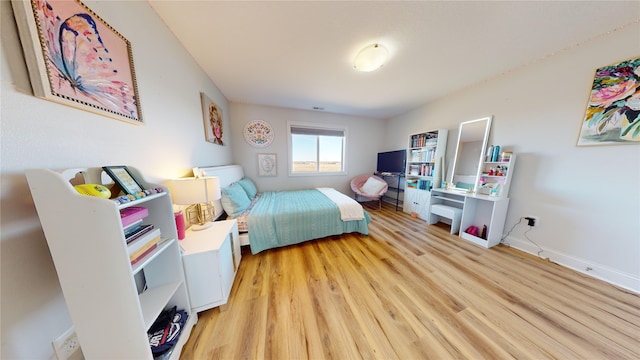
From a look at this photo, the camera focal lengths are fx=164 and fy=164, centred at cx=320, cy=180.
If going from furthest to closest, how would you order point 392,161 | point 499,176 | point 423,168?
point 392,161 → point 423,168 → point 499,176

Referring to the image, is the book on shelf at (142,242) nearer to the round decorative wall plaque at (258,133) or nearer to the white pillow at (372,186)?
the round decorative wall plaque at (258,133)

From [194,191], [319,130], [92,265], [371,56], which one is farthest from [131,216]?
[319,130]

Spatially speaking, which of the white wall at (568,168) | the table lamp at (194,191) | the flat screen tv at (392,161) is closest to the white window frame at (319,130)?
the flat screen tv at (392,161)

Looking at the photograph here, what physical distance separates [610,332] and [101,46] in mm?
3724

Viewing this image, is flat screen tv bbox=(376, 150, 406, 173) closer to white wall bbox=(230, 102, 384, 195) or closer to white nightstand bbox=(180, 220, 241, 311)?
white wall bbox=(230, 102, 384, 195)

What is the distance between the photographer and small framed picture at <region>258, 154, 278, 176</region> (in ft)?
11.6

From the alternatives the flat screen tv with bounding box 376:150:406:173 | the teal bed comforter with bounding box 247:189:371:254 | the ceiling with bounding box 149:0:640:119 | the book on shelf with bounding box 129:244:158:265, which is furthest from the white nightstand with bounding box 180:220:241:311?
the flat screen tv with bounding box 376:150:406:173

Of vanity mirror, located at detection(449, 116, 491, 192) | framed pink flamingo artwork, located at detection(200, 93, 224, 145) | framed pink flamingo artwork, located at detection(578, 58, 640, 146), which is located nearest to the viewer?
framed pink flamingo artwork, located at detection(578, 58, 640, 146)

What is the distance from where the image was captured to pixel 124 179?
89 centimetres

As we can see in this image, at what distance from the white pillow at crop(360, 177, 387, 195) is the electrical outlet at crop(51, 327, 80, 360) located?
3.80m

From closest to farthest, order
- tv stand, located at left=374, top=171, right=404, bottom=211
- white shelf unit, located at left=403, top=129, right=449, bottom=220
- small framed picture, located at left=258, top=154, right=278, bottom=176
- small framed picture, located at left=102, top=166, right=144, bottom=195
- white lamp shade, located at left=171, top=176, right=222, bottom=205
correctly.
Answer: small framed picture, located at left=102, top=166, right=144, bottom=195
white lamp shade, located at left=171, top=176, right=222, bottom=205
white shelf unit, located at left=403, top=129, right=449, bottom=220
small framed picture, located at left=258, top=154, right=278, bottom=176
tv stand, located at left=374, top=171, right=404, bottom=211

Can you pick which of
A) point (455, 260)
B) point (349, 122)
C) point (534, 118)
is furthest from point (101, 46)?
point (534, 118)

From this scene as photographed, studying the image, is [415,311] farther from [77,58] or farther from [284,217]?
[77,58]

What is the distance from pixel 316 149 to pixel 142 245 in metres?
3.35
